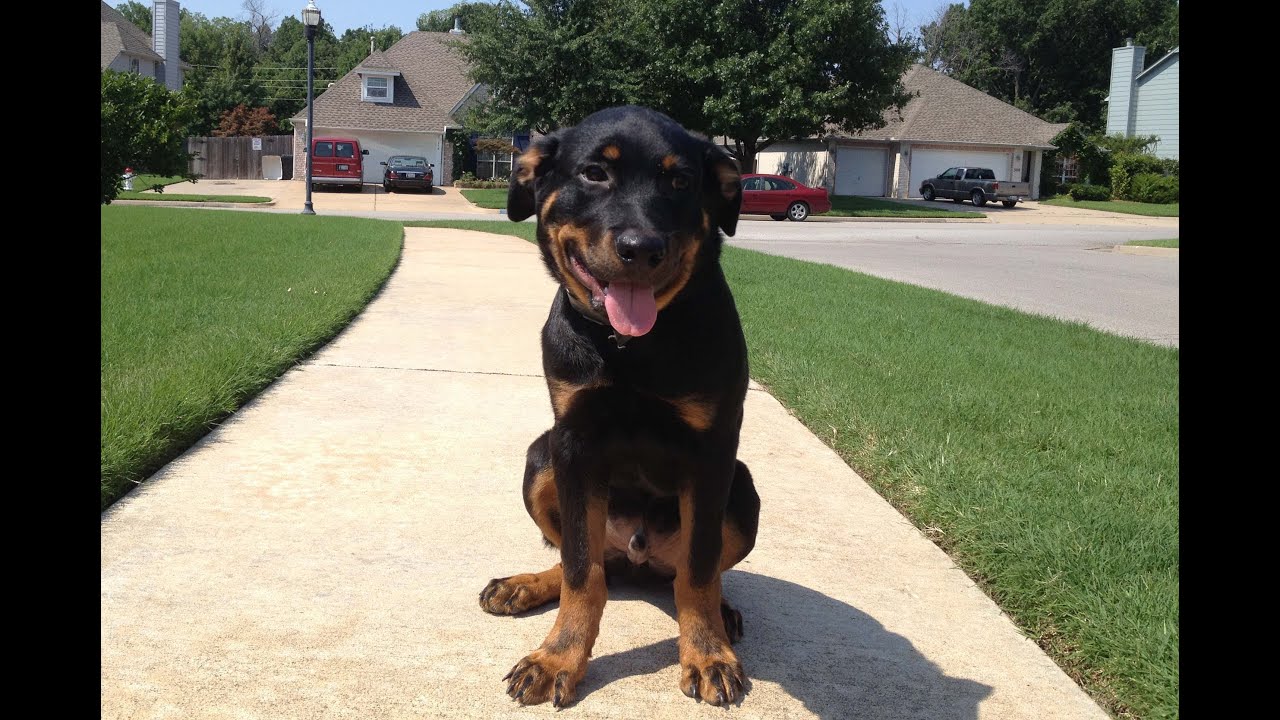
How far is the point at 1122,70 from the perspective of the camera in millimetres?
55844

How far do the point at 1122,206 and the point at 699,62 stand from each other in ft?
64.7

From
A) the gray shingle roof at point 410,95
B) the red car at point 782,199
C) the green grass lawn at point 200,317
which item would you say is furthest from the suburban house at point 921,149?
the green grass lawn at point 200,317

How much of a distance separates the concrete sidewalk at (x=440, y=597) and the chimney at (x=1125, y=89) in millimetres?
57753

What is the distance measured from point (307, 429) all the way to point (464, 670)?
2.55 metres

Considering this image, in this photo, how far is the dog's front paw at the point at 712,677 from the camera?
2643 millimetres

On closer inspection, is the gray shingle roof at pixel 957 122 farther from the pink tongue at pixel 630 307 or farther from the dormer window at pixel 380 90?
the pink tongue at pixel 630 307

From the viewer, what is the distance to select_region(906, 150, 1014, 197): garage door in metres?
49.0

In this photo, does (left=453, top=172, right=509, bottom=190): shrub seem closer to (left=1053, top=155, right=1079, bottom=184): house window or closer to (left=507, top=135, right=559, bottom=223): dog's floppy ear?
(left=1053, top=155, right=1079, bottom=184): house window

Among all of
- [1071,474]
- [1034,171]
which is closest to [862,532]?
[1071,474]

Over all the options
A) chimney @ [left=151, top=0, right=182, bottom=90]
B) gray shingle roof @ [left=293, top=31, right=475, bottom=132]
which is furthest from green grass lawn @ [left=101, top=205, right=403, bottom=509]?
chimney @ [left=151, top=0, right=182, bottom=90]

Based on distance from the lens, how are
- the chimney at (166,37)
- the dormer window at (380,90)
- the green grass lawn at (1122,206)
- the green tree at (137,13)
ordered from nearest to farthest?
the green grass lawn at (1122,206)
the dormer window at (380,90)
the chimney at (166,37)
the green tree at (137,13)

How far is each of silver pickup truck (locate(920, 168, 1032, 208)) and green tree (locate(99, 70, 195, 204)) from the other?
36.4 metres
